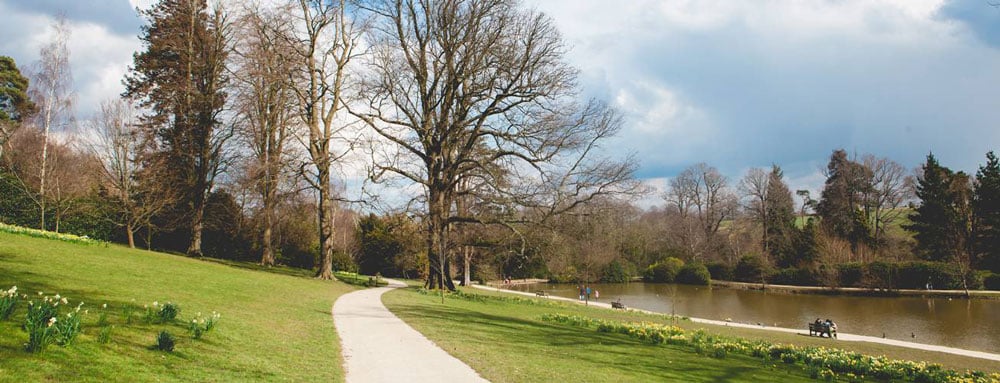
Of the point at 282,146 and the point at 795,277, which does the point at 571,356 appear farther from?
the point at 795,277

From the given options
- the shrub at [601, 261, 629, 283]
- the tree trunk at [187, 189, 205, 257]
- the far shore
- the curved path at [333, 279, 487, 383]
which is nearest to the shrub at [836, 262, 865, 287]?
the far shore

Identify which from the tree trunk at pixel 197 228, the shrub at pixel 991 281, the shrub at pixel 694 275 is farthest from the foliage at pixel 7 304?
the shrub at pixel 694 275

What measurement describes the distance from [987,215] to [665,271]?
88.5 ft

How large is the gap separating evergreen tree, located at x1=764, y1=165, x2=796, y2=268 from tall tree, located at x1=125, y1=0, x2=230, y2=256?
52751 millimetres

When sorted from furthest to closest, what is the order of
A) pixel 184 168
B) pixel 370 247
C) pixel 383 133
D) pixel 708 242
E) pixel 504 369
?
pixel 708 242 < pixel 370 247 < pixel 184 168 < pixel 383 133 < pixel 504 369

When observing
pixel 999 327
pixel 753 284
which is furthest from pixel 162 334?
pixel 753 284

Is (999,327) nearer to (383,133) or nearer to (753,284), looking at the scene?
(753,284)

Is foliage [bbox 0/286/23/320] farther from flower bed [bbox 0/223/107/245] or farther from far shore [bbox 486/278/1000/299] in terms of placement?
far shore [bbox 486/278/1000/299]

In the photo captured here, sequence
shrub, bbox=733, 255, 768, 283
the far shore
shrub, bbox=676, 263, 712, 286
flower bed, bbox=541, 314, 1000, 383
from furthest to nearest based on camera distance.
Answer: shrub, bbox=676, 263, 712, 286
shrub, bbox=733, 255, 768, 283
the far shore
flower bed, bbox=541, 314, 1000, 383

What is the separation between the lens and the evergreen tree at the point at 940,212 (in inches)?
1746

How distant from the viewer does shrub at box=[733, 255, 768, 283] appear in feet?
158

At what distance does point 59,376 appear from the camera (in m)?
4.57

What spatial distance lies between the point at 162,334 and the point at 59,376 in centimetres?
152

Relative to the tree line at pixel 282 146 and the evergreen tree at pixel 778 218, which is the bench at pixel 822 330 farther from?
the evergreen tree at pixel 778 218
